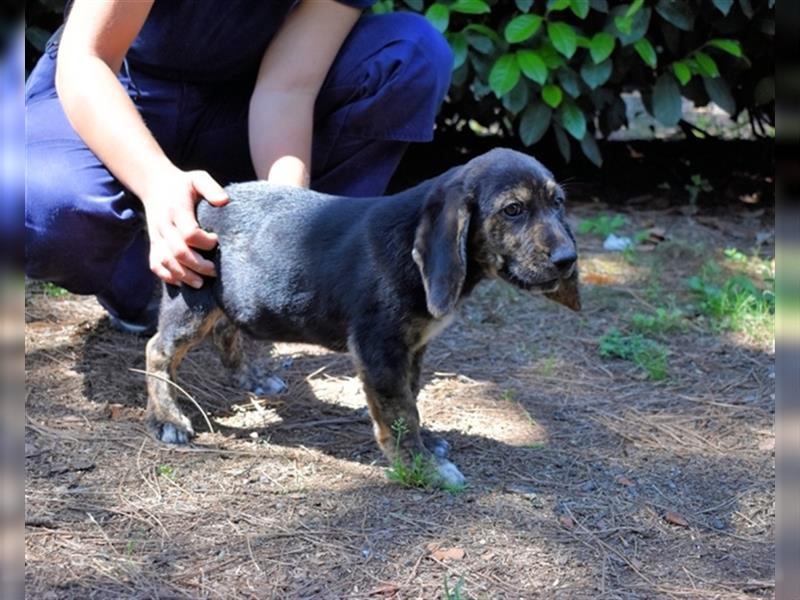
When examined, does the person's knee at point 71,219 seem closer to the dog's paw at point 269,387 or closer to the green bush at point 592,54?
the dog's paw at point 269,387

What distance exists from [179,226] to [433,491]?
4.42 ft

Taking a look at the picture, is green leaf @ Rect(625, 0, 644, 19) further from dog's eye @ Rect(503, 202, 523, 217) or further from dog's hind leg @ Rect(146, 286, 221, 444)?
dog's hind leg @ Rect(146, 286, 221, 444)

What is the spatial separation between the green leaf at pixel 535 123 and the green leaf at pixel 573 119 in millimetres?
97

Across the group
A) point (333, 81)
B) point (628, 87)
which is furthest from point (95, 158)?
point (628, 87)

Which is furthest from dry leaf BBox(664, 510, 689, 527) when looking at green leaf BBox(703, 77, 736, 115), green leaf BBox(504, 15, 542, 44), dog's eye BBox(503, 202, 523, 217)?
green leaf BBox(703, 77, 736, 115)

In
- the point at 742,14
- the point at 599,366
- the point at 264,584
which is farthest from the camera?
the point at 742,14

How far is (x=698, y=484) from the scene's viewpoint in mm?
3508

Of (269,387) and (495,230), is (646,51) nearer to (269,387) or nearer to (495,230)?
(495,230)

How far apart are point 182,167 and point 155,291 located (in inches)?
41.1

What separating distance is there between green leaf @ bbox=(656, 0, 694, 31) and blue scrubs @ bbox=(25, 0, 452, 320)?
7.22ft

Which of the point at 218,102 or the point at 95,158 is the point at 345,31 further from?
the point at 95,158

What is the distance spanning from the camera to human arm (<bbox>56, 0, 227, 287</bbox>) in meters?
3.57

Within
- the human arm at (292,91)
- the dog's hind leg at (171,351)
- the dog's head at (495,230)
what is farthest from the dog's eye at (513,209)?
the dog's hind leg at (171,351)

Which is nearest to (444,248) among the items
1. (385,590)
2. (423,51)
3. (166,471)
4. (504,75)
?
(385,590)
